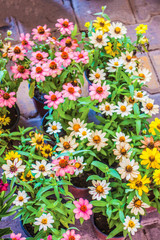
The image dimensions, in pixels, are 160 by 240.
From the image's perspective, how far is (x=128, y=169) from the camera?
1.15 m

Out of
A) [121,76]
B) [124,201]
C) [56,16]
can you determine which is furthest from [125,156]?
[56,16]

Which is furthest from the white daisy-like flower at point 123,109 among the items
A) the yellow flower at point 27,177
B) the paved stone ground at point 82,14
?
the paved stone ground at point 82,14

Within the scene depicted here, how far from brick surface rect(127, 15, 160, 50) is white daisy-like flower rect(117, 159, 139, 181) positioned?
55.4 inches

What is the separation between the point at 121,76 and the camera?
1.53m

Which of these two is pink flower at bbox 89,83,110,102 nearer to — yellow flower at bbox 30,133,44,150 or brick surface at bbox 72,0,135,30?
yellow flower at bbox 30,133,44,150

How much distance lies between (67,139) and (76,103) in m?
0.22

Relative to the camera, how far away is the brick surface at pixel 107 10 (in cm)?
248

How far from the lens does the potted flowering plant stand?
1373 mm

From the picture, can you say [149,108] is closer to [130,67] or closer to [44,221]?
[130,67]

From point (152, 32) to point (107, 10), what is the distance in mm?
463

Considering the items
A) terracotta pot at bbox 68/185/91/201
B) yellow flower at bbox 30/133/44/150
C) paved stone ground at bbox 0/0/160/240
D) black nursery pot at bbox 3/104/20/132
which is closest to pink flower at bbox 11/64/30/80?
yellow flower at bbox 30/133/44/150

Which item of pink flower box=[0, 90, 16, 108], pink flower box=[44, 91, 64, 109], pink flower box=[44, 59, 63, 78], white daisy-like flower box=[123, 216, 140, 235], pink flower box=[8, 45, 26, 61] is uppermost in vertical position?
pink flower box=[8, 45, 26, 61]

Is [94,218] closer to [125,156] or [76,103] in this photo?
[125,156]

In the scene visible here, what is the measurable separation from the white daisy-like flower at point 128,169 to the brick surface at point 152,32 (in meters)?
1.41
